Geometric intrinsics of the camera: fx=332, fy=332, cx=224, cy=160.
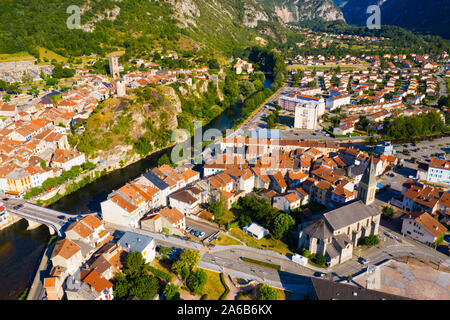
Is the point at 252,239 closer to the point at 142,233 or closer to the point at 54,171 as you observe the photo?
the point at 142,233

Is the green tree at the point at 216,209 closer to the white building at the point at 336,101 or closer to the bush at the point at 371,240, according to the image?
the bush at the point at 371,240

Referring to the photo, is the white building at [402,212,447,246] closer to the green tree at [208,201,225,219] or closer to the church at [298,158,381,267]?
the church at [298,158,381,267]

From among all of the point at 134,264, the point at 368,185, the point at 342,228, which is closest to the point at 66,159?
the point at 134,264

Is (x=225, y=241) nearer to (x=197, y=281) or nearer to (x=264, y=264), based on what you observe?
(x=264, y=264)

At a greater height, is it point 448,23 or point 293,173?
point 448,23
